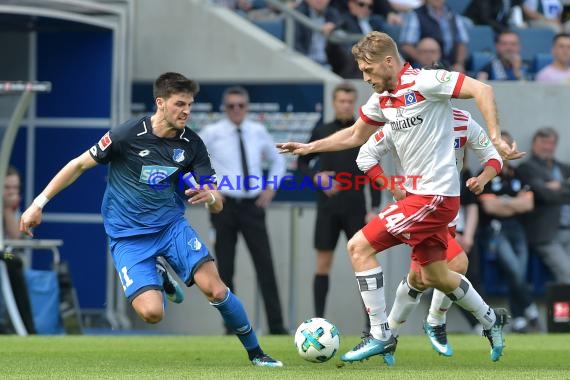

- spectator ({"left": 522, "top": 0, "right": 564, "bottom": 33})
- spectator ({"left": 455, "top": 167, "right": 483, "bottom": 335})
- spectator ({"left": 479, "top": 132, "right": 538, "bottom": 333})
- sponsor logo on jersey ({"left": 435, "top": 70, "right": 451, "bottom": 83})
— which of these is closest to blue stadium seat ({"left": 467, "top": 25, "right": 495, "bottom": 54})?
spectator ({"left": 522, "top": 0, "right": 564, "bottom": 33})

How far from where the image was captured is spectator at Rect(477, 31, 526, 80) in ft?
56.7

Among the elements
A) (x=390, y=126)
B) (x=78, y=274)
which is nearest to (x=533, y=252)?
(x=78, y=274)

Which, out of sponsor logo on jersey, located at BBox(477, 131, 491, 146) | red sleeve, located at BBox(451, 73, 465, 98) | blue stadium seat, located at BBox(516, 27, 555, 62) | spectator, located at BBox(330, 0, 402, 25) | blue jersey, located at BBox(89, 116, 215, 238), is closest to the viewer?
red sleeve, located at BBox(451, 73, 465, 98)

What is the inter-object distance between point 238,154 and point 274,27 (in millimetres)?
2695

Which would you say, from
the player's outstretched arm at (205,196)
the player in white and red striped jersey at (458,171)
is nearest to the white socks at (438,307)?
the player in white and red striped jersey at (458,171)

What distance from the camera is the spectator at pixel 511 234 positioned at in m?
16.2

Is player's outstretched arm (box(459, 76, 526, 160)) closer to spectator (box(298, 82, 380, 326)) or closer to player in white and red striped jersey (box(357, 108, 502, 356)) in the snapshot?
player in white and red striped jersey (box(357, 108, 502, 356))

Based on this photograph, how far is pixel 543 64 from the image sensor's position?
18.1 m

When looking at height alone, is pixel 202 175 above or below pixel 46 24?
below

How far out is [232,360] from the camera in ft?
36.1

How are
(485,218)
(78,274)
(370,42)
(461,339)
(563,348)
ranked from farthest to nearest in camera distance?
(78,274) < (485,218) < (461,339) < (563,348) < (370,42)

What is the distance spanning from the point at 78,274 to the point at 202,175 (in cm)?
763

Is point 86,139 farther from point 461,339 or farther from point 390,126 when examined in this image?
point 390,126

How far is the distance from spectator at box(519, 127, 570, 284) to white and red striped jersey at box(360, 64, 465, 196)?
6433mm
